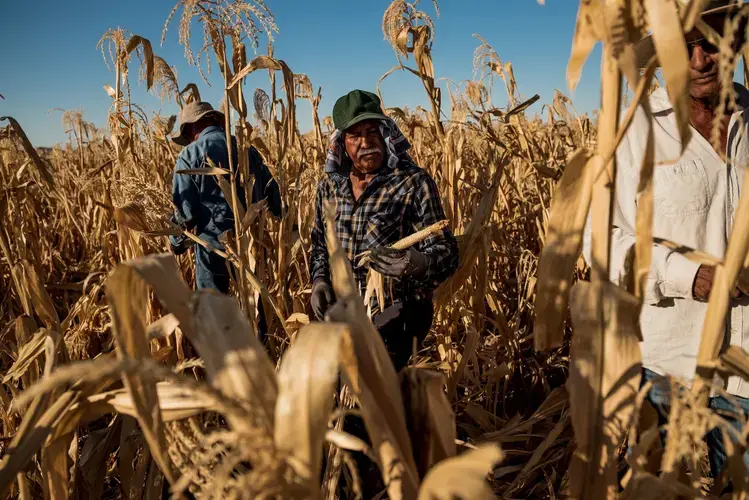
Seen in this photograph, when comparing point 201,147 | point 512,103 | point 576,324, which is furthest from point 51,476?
point 512,103

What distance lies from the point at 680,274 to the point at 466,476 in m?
0.84

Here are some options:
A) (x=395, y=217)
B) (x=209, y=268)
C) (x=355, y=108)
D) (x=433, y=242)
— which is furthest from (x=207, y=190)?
A: (x=433, y=242)

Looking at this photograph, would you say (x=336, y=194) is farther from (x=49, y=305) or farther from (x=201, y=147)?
(x=201, y=147)

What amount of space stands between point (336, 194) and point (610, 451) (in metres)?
1.41

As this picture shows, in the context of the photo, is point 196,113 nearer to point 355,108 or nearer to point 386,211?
point 355,108

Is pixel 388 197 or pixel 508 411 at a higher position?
pixel 388 197

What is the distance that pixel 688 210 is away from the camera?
3.77 ft

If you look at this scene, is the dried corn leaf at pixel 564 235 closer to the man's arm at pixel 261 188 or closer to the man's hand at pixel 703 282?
the man's hand at pixel 703 282

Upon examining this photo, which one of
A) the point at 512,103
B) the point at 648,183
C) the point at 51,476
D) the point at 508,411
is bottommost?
the point at 508,411

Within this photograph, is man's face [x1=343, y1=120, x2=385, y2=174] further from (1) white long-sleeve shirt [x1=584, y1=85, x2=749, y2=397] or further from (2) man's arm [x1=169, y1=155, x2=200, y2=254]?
(2) man's arm [x1=169, y1=155, x2=200, y2=254]

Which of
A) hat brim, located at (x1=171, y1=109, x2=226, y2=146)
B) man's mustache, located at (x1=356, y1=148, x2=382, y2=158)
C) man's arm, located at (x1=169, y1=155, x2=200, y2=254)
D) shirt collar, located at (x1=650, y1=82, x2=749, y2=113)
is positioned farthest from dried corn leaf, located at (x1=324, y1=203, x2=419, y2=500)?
hat brim, located at (x1=171, y1=109, x2=226, y2=146)

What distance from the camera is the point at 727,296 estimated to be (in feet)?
2.21

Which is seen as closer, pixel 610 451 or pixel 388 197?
pixel 610 451

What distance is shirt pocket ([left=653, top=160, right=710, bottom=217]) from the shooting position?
44.9 inches
